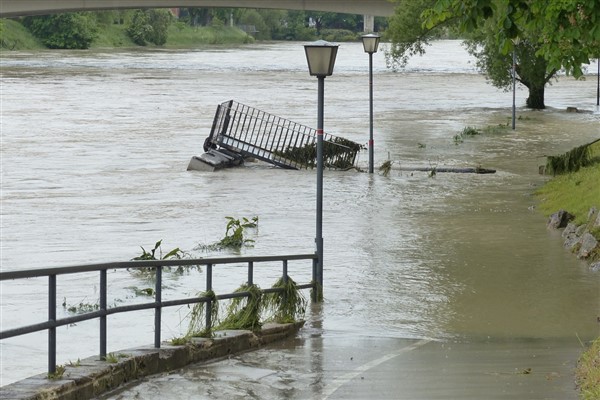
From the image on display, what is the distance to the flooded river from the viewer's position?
14.3m

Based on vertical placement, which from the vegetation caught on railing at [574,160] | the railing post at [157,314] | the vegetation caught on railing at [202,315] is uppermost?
the vegetation caught on railing at [574,160]

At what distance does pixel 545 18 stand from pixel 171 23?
124 metres

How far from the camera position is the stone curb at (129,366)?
270 inches

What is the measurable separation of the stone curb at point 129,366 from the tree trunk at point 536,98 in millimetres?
45124

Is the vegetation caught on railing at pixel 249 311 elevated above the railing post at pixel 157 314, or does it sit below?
below

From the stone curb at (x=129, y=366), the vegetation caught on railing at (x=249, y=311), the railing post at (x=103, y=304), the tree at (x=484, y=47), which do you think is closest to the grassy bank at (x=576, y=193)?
the vegetation caught on railing at (x=249, y=311)

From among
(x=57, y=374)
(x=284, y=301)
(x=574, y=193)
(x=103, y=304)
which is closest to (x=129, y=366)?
(x=103, y=304)

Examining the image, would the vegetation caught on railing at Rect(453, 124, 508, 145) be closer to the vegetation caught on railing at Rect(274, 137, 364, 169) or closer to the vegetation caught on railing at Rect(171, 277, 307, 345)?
the vegetation caught on railing at Rect(274, 137, 364, 169)

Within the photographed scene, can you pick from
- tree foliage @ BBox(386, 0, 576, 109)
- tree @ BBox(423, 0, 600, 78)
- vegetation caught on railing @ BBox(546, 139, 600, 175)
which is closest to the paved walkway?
tree @ BBox(423, 0, 600, 78)

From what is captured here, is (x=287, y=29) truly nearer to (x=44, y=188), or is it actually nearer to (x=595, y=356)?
(x=44, y=188)

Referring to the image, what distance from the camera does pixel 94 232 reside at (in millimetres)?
22500

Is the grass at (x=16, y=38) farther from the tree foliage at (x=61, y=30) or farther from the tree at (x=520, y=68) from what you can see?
the tree at (x=520, y=68)

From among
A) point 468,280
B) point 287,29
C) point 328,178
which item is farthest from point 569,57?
point 287,29

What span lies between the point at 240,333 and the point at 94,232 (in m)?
12.5
